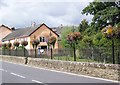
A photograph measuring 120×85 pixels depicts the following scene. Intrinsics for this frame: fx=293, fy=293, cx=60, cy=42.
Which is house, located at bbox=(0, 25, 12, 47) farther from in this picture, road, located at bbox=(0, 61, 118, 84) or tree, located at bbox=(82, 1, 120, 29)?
road, located at bbox=(0, 61, 118, 84)

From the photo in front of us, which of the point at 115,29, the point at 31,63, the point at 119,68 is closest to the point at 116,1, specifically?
the point at 31,63

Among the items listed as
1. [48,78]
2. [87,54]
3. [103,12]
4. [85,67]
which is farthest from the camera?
[103,12]

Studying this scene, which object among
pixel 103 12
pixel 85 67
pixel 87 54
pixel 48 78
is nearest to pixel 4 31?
pixel 103 12

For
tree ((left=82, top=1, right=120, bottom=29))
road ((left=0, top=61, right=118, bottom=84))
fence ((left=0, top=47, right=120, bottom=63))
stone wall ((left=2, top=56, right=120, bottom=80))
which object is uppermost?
tree ((left=82, top=1, right=120, bottom=29))

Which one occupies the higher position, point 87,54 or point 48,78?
point 87,54

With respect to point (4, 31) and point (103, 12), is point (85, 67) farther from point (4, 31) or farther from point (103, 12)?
point (4, 31)

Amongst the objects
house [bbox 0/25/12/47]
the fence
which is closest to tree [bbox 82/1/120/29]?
the fence

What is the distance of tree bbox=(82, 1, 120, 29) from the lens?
1686 inches

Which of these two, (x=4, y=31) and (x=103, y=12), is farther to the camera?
(x=4, y=31)

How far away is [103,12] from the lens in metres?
44.8

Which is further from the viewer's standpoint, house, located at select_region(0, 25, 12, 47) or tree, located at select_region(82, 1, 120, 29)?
house, located at select_region(0, 25, 12, 47)

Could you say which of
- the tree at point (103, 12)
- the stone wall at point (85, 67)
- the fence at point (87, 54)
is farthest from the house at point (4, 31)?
the stone wall at point (85, 67)

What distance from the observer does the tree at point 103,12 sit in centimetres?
4281

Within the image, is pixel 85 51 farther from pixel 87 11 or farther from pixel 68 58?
pixel 87 11
